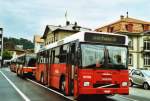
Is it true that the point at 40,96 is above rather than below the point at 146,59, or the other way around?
below

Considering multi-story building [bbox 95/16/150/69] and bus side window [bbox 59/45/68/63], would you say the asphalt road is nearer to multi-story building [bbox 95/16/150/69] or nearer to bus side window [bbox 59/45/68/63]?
bus side window [bbox 59/45/68/63]

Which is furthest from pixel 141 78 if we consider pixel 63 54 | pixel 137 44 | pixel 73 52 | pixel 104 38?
pixel 137 44

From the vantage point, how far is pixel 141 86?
1184 inches

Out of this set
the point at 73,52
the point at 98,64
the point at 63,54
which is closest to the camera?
the point at 98,64

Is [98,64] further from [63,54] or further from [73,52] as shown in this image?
[63,54]

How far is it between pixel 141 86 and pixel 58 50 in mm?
12187

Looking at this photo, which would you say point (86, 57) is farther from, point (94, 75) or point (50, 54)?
point (50, 54)

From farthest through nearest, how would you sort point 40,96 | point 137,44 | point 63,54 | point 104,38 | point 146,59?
point 137,44, point 146,59, point 63,54, point 40,96, point 104,38

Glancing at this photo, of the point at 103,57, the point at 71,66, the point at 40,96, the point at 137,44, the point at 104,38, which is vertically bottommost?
the point at 40,96

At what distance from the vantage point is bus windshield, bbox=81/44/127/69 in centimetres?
1494

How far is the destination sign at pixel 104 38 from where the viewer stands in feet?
50.4

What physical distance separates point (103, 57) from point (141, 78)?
14.0m

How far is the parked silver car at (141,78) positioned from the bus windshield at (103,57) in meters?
12.5

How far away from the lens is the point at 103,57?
15.1m
